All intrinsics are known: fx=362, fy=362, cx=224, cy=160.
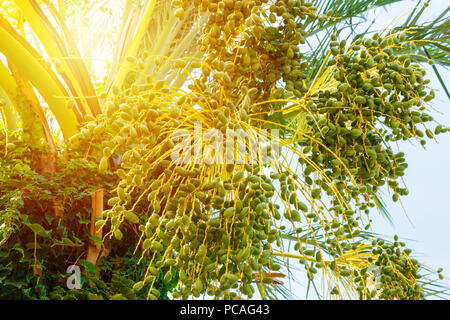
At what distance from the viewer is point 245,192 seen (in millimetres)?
711

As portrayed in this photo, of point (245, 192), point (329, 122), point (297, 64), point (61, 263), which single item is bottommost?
point (61, 263)

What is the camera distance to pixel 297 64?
2.96ft

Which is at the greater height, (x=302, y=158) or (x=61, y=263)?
(x=302, y=158)
